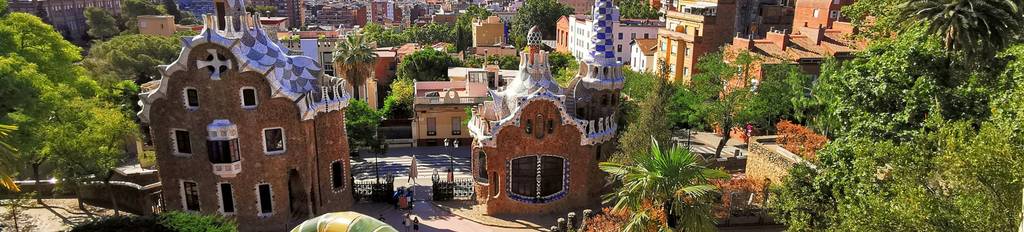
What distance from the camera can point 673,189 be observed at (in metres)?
15.0

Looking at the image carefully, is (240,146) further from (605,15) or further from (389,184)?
(605,15)

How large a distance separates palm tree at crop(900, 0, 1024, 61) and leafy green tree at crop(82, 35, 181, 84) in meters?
50.7

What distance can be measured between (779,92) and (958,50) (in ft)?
59.3

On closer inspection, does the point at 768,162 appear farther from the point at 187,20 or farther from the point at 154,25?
the point at 187,20

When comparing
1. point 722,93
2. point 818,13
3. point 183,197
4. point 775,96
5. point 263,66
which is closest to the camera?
point 263,66

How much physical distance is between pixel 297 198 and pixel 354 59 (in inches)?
785

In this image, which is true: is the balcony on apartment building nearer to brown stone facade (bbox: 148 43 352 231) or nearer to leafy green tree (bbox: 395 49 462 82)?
brown stone facade (bbox: 148 43 352 231)

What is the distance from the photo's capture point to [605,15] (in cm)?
3011

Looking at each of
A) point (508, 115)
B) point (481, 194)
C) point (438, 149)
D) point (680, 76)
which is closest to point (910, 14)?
point (508, 115)

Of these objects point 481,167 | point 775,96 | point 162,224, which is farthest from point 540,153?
point 775,96

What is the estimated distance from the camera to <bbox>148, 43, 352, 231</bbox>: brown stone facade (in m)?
25.0

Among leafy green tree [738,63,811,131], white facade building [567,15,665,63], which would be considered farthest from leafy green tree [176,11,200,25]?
leafy green tree [738,63,811,131]

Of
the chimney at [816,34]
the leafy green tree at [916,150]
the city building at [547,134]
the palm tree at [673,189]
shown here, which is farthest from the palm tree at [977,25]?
the chimney at [816,34]

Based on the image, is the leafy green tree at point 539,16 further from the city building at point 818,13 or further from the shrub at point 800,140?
the shrub at point 800,140
